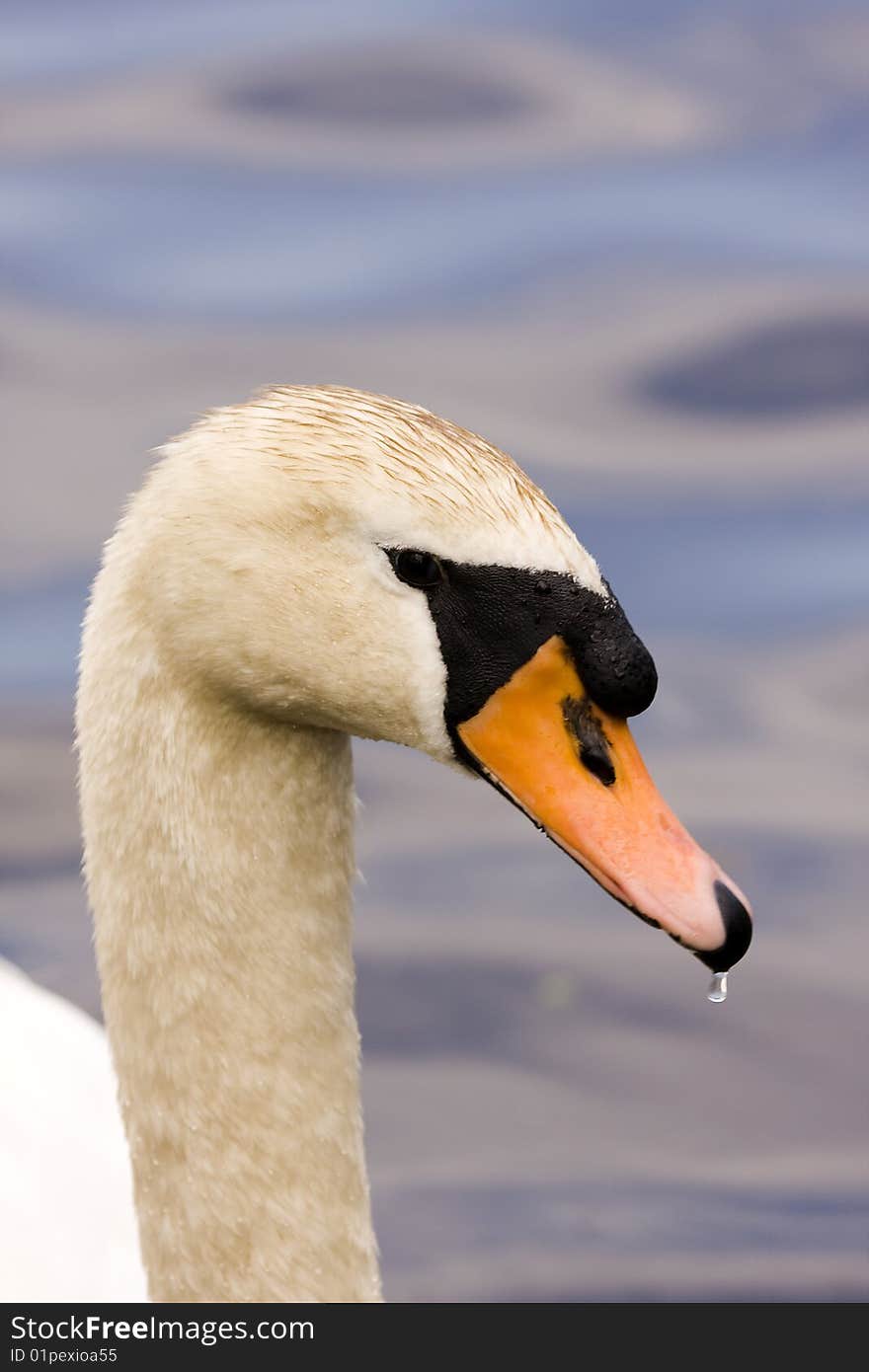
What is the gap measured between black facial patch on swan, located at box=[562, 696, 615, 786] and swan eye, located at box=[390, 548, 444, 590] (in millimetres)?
220

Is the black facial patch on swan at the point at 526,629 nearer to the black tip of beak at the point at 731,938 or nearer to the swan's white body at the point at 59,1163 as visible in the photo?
the black tip of beak at the point at 731,938

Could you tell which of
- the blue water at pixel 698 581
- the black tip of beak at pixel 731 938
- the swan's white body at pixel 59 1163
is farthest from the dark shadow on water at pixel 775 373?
the black tip of beak at pixel 731 938

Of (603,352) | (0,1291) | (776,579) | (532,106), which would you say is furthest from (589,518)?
(0,1291)

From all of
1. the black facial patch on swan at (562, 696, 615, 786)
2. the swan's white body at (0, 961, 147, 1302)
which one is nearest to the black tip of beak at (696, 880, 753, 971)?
the black facial patch on swan at (562, 696, 615, 786)

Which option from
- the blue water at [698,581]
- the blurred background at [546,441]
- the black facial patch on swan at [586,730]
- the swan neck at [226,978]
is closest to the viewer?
the black facial patch on swan at [586,730]

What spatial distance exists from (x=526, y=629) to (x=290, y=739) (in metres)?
0.38

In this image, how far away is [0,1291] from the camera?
12.8ft

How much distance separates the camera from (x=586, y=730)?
309 cm

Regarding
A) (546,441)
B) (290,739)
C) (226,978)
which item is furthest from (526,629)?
(546,441)

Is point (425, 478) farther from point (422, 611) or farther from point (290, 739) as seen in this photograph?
point (290, 739)

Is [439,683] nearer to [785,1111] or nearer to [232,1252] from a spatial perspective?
[232,1252]

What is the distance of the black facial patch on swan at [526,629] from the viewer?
3025 mm

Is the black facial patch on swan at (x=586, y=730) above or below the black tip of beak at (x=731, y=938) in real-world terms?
above

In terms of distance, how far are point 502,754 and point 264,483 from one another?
0.44 meters
